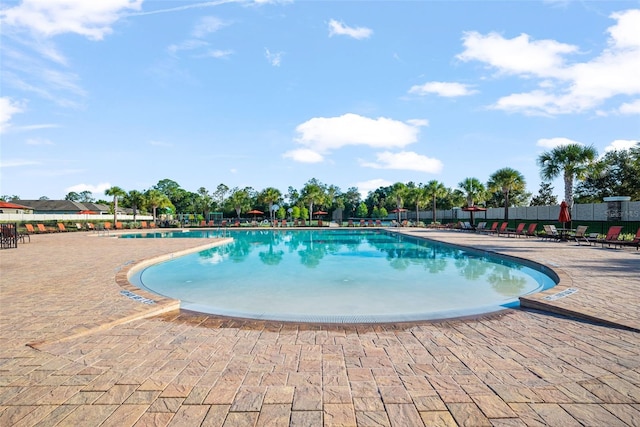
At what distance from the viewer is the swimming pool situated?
578 cm

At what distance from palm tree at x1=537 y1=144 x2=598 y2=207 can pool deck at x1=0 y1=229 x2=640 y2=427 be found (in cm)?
1456

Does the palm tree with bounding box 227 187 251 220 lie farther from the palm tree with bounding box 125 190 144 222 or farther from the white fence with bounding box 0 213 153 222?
the white fence with bounding box 0 213 153 222

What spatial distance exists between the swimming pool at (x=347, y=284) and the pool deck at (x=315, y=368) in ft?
2.62

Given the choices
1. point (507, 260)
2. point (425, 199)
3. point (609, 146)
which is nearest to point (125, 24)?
point (507, 260)

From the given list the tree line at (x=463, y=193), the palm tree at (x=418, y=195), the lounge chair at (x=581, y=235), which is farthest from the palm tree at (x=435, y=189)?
the lounge chair at (x=581, y=235)

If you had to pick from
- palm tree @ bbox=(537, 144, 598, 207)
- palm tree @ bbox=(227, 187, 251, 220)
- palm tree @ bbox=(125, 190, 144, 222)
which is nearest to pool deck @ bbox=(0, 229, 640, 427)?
palm tree @ bbox=(537, 144, 598, 207)

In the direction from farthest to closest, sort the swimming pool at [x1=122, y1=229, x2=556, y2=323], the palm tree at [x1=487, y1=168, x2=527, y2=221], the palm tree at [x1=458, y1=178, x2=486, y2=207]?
the palm tree at [x1=458, y1=178, x2=486, y2=207], the palm tree at [x1=487, y1=168, x2=527, y2=221], the swimming pool at [x1=122, y1=229, x2=556, y2=323]

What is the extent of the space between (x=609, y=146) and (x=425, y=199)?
1599cm

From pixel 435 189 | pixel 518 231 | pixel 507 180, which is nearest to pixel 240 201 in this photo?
pixel 435 189

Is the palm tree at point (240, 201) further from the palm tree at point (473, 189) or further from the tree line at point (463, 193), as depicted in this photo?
the palm tree at point (473, 189)

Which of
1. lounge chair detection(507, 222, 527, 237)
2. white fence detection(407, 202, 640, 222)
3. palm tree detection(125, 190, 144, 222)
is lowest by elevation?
lounge chair detection(507, 222, 527, 237)

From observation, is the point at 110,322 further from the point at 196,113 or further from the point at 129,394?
Result: the point at 196,113

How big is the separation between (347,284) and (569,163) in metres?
15.1

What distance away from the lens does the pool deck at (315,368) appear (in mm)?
2219
